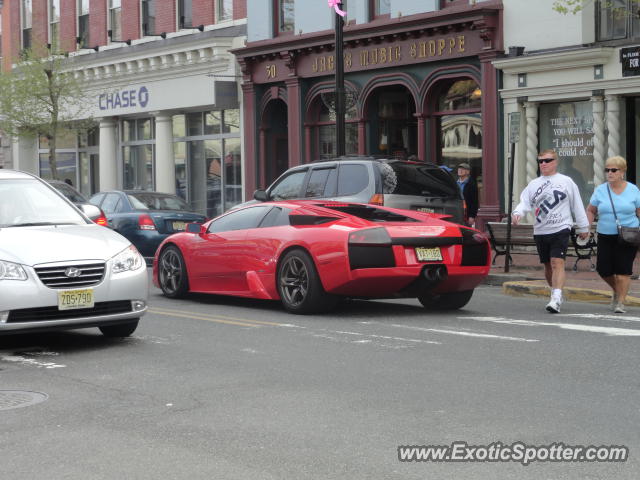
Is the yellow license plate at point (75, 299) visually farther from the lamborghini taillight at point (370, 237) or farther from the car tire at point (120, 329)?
the lamborghini taillight at point (370, 237)

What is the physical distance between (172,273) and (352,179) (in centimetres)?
304

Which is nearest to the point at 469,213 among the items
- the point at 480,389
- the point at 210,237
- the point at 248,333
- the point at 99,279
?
the point at 210,237

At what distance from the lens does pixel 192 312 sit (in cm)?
1295

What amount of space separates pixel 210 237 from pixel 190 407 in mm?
6754

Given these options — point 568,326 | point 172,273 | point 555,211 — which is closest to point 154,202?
point 172,273

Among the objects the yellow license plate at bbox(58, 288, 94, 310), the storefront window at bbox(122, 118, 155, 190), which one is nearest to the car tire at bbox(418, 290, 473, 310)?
the yellow license plate at bbox(58, 288, 94, 310)

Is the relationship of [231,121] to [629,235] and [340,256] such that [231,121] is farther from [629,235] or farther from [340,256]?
[629,235]

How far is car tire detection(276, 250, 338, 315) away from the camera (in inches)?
475

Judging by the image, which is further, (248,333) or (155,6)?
(155,6)

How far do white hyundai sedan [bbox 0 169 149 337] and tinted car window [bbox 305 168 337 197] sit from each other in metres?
6.01

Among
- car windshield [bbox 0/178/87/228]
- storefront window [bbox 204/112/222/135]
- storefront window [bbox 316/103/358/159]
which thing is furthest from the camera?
storefront window [bbox 204/112/222/135]

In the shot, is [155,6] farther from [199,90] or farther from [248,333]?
[248,333]

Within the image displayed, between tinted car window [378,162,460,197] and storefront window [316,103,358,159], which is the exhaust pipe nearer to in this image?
tinted car window [378,162,460,197]

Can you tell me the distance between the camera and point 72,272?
9664 mm
